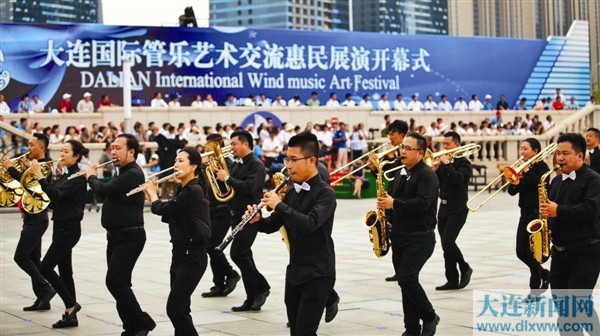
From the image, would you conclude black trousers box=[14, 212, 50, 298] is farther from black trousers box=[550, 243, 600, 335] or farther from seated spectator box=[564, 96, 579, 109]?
seated spectator box=[564, 96, 579, 109]

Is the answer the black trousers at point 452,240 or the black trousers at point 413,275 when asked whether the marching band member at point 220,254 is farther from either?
the black trousers at point 413,275

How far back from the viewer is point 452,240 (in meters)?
11.8

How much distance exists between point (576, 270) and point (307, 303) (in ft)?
7.91

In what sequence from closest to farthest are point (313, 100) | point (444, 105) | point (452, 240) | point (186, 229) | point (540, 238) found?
point (186, 229) < point (540, 238) < point (452, 240) < point (313, 100) < point (444, 105)

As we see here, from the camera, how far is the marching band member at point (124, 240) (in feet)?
29.2

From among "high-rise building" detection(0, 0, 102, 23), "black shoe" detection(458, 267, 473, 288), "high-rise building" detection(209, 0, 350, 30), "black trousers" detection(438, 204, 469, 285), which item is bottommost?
"black shoe" detection(458, 267, 473, 288)

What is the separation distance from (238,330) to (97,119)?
23159 mm

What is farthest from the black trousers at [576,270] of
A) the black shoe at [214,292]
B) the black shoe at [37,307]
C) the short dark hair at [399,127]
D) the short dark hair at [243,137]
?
the black shoe at [37,307]

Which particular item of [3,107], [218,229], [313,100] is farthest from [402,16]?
[218,229]

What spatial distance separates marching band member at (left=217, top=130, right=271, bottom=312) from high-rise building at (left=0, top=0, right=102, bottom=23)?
6485 inches

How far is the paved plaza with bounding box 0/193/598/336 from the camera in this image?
989 cm

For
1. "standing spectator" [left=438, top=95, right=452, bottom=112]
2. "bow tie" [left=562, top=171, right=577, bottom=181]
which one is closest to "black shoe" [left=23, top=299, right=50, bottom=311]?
"bow tie" [left=562, top=171, right=577, bottom=181]

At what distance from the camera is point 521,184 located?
1083 cm

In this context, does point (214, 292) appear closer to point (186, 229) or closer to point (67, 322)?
point (67, 322)
